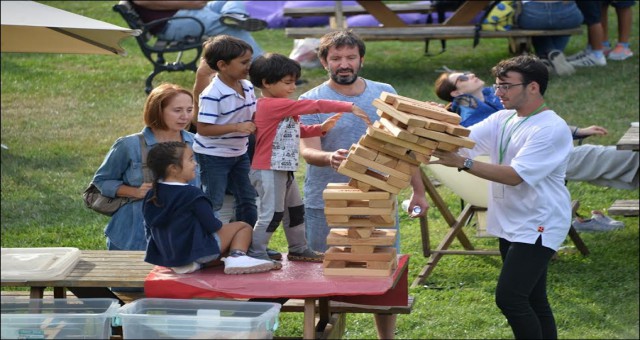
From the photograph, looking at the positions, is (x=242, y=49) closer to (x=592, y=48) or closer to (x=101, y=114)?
(x=101, y=114)

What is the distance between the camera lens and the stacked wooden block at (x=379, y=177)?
5219 millimetres

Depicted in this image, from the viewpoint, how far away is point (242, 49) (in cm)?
593

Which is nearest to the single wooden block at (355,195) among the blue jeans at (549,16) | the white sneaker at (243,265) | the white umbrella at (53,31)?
the white sneaker at (243,265)

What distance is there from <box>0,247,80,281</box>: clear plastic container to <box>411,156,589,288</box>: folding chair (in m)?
3.20

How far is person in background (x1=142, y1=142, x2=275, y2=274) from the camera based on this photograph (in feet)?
17.1

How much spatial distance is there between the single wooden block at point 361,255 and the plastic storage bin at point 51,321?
103 centimetres

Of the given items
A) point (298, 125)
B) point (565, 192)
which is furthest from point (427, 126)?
point (565, 192)

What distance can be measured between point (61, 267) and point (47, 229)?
13.4 ft

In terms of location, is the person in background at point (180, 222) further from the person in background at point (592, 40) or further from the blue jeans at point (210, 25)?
the person in background at point (592, 40)

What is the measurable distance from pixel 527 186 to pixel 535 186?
5 centimetres

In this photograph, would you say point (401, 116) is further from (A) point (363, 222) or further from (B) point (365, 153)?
(A) point (363, 222)

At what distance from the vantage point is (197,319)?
4777 mm

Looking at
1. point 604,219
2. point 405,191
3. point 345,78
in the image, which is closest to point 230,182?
point 345,78

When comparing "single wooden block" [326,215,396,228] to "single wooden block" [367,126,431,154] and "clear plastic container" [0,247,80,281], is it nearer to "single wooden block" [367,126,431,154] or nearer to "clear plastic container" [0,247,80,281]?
"single wooden block" [367,126,431,154]
